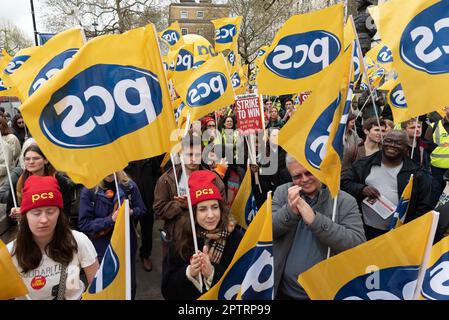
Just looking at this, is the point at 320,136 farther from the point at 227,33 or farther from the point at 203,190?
the point at 227,33

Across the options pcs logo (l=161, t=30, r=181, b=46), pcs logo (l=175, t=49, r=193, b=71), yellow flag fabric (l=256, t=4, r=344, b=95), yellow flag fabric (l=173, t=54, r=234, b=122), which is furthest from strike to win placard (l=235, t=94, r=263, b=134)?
pcs logo (l=161, t=30, r=181, b=46)

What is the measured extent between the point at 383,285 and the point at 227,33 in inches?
323

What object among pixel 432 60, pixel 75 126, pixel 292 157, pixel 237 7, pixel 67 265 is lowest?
pixel 67 265

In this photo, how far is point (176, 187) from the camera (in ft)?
11.6

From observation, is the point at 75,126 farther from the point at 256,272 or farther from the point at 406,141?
the point at 406,141

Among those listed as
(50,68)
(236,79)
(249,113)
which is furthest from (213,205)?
(236,79)

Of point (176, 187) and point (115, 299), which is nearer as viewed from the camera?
point (115, 299)

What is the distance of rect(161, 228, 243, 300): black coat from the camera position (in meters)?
2.33

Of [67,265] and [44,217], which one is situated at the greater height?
[44,217]

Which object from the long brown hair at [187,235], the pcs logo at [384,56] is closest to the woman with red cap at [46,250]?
the long brown hair at [187,235]

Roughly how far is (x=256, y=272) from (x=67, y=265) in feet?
3.79

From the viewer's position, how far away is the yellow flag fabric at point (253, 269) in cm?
183

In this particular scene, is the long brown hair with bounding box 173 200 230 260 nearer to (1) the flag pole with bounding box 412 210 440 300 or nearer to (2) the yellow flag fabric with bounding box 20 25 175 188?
(2) the yellow flag fabric with bounding box 20 25 175 188
